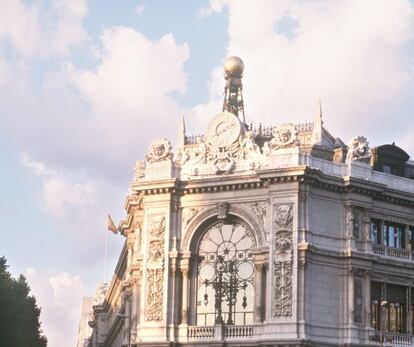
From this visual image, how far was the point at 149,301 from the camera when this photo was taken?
78.6 m

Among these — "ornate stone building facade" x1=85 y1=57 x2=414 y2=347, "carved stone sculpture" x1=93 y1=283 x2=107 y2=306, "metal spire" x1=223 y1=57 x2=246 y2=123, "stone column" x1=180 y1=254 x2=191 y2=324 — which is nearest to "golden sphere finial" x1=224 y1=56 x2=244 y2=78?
"metal spire" x1=223 y1=57 x2=246 y2=123

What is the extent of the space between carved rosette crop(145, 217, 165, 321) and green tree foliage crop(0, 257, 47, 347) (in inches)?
876

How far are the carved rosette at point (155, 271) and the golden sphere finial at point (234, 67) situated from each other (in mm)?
14899

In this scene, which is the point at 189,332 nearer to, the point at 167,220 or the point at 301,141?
the point at 167,220

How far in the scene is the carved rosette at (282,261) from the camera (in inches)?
2928

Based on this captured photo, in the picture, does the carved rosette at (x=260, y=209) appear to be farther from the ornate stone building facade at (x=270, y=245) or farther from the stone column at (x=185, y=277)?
the stone column at (x=185, y=277)

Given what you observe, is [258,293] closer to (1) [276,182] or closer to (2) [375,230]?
(1) [276,182]

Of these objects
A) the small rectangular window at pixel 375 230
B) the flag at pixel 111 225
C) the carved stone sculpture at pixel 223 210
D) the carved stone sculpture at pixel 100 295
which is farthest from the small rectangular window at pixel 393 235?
the carved stone sculpture at pixel 100 295

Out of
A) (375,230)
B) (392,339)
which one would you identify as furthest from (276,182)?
(392,339)

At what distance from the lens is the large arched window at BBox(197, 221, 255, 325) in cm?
7738

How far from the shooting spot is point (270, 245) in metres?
75.7

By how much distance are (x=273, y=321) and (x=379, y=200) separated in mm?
11911

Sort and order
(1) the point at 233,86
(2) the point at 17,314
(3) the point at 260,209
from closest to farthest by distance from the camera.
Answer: (3) the point at 260,209 < (1) the point at 233,86 < (2) the point at 17,314

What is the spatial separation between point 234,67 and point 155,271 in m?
18.2
